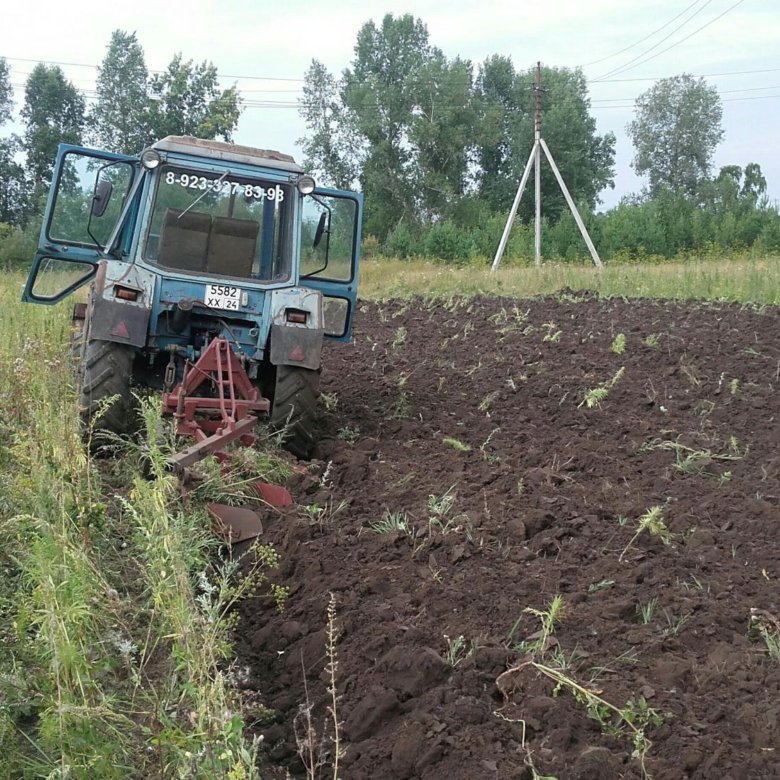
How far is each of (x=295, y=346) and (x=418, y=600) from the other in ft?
10.5

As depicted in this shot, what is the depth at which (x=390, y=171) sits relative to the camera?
57.1m

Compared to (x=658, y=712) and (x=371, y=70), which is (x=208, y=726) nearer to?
(x=658, y=712)

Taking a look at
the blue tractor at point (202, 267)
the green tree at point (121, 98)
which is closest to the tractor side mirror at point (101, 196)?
the blue tractor at point (202, 267)

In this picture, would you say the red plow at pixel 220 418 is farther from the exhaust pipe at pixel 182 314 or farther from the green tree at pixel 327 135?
the green tree at pixel 327 135

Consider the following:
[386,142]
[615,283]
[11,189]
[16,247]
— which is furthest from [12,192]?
[615,283]

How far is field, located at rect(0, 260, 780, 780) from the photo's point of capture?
10.7 feet

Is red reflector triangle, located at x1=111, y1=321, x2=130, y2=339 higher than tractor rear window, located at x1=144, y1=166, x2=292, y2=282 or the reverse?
the reverse

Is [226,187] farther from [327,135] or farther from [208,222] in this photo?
[327,135]

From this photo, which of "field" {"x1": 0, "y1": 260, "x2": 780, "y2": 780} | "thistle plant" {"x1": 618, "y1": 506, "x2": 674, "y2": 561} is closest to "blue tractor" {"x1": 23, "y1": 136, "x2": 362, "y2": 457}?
"field" {"x1": 0, "y1": 260, "x2": 780, "y2": 780}

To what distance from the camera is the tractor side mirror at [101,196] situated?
23.3ft

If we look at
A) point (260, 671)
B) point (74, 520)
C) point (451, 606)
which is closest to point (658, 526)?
point (451, 606)

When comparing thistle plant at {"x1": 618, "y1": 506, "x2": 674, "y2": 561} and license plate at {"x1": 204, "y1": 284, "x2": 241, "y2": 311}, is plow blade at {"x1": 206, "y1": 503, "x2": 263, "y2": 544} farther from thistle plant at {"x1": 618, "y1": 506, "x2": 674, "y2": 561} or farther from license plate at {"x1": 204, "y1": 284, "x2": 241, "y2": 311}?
license plate at {"x1": 204, "y1": 284, "x2": 241, "y2": 311}

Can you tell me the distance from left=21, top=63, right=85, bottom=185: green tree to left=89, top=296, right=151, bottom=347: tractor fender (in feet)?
149

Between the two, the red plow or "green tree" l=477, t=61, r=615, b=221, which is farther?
"green tree" l=477, t=61, r=615, b=221
